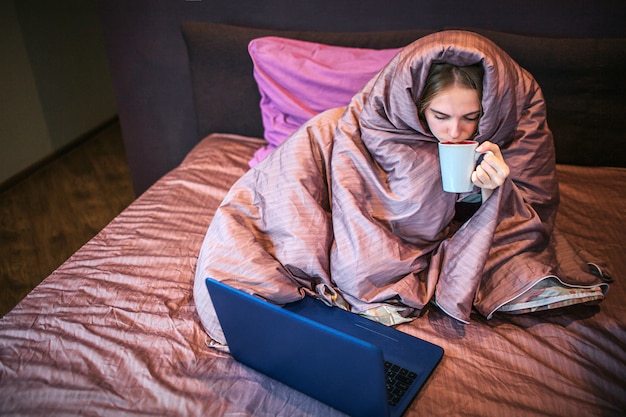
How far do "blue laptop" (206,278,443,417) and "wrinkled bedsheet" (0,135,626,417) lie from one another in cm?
3

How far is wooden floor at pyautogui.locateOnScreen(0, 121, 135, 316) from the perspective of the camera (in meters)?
2.03

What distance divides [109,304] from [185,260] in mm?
213

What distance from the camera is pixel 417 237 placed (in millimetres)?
1223

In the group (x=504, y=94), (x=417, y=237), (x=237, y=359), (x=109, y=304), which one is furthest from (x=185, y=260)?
(x=504, y=94)

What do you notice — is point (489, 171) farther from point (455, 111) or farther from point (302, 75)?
point (302, 75)

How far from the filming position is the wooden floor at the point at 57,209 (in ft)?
6.66

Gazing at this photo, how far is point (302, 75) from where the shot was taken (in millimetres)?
1672

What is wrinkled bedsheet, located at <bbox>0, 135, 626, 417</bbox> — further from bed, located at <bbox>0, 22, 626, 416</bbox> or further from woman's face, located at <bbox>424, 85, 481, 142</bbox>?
woman's face, located at <bbox>424, 85, 481, 142</bbox>

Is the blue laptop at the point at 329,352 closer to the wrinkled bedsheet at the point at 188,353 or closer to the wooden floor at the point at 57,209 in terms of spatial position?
the wrinkled bedsheet at the point at 188,353

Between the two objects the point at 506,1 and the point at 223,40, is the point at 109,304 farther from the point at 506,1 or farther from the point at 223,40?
the point at 506,1

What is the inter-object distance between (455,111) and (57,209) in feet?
6.51

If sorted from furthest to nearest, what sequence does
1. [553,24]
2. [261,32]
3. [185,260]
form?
1. [261,32]
2. [553,24]
3. [185,260]

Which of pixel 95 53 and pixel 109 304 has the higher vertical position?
pixel 95 53

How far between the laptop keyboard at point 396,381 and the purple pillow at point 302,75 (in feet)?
2.95
